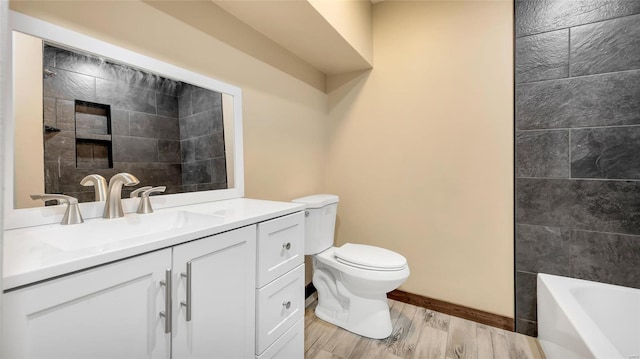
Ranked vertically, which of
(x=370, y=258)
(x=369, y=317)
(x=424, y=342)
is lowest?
(x=424, y=342)

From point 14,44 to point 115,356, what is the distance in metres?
1.03

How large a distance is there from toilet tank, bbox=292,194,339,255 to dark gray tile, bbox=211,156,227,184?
561 mm

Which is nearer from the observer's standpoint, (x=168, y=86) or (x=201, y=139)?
(x=168, y=86)

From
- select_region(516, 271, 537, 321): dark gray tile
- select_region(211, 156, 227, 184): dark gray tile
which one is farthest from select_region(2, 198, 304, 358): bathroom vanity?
select_region(516, 271, 537, 321): dark gray tile

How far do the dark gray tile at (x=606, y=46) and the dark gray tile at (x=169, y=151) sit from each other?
226 cm

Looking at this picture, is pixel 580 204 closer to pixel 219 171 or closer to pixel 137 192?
pixel 219 171

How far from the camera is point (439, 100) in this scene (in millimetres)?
1951

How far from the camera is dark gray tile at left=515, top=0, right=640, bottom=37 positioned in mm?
1478

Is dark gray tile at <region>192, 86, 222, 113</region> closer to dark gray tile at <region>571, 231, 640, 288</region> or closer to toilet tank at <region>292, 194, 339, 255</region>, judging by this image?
toilet tank at <region>292, 194, 339, 255</region>

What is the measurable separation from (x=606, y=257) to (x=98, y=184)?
101 inches

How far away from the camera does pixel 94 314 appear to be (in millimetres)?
634

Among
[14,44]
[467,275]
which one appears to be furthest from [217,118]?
[467,275]

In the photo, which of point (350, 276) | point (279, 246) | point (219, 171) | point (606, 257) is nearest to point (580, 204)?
point (606, 257)

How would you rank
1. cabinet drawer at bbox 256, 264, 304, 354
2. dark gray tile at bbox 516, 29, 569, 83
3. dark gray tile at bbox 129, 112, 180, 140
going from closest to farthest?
1. cabinet drawer at bbox 256, 264, 304, 354
2. dark gray tile at bbox 129, 112, 180, 140
3. dark gray tile at bbox 516, 29, 569, 83
